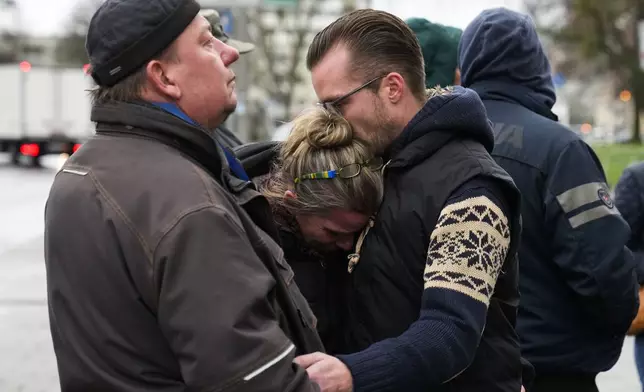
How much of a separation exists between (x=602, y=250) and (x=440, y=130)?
97 centimetres

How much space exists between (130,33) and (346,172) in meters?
0.73

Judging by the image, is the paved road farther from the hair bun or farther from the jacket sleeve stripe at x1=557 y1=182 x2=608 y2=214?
the hair bun

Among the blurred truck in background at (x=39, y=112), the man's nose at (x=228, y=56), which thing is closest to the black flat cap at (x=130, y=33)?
the man's nose at (x=228, y=56)

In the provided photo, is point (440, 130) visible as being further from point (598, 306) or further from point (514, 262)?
point (598, 306)

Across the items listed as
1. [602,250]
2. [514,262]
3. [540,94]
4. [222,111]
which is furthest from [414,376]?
[540,94]

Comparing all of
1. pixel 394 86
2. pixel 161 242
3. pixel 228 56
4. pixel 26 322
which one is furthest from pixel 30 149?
pixel 161 242

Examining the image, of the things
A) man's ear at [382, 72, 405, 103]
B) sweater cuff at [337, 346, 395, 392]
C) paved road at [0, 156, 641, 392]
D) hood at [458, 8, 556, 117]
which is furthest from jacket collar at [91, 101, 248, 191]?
paved road at [0, 156, 641, 392]

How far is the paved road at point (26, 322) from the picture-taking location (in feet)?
22.7

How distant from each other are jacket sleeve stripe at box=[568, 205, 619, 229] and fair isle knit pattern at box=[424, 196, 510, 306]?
0.90 m

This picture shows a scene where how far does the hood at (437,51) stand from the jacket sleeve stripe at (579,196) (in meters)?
1.07

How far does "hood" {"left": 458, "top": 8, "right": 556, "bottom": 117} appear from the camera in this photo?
11.2 ft

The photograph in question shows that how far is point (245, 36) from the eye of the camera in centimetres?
1212

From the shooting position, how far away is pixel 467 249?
2250 millimetres

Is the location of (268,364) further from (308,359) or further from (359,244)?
(359,244)
